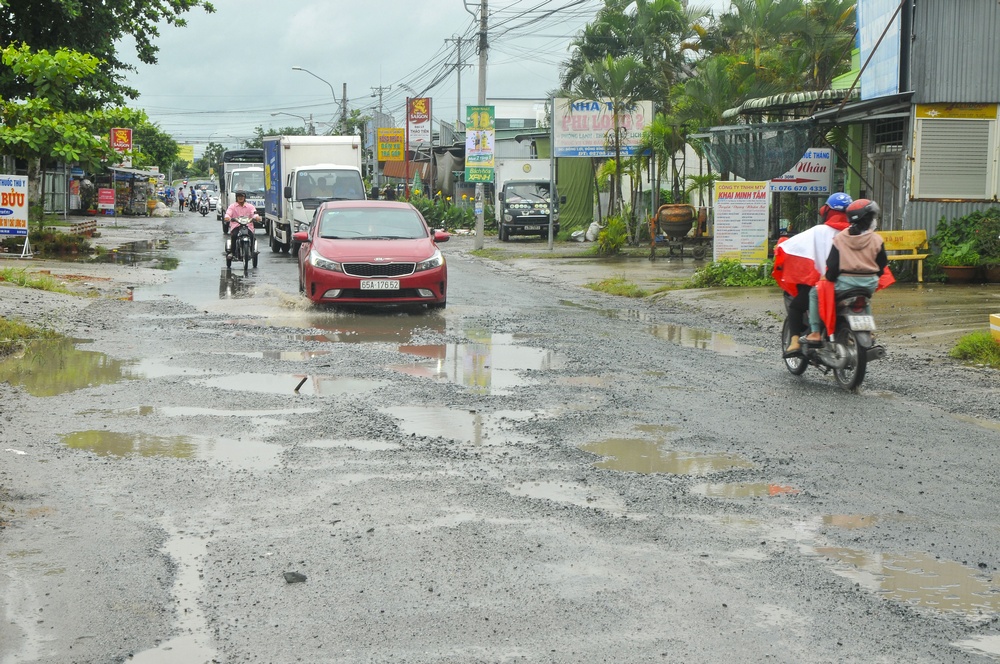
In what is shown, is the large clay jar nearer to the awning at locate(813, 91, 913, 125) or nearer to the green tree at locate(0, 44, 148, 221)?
the awning at locate(813, 91, 913, 125)

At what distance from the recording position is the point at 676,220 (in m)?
29.3

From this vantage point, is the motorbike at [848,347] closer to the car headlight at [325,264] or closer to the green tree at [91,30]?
the car headlight at [325,264]

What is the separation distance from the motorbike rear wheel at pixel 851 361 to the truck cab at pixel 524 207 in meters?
30.3

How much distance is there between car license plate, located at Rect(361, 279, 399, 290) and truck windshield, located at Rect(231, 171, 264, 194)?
101ft

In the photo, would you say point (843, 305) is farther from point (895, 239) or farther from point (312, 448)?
point (895, 239)

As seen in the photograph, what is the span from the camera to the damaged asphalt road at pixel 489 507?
14.4ft

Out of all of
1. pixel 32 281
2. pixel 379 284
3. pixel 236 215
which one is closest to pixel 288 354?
pixel 379 284

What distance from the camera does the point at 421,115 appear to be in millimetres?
60531

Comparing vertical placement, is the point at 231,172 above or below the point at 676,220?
above

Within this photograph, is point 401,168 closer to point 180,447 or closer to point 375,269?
point 375,269

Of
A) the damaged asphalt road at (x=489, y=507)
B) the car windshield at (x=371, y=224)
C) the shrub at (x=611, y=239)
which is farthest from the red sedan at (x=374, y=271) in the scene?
the shrub at (x=611, y=239)

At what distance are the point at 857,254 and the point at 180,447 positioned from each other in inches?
235

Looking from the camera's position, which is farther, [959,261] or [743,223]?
[743,223]

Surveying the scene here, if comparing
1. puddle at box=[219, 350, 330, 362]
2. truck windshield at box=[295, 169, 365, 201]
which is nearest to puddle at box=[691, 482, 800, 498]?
puddle at box=[219, 350, 330, 362]
